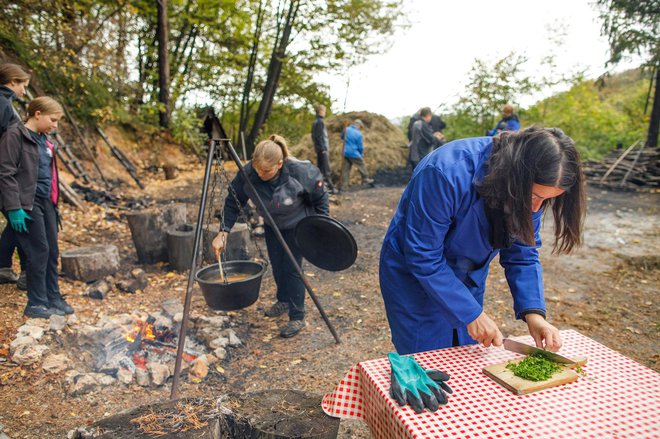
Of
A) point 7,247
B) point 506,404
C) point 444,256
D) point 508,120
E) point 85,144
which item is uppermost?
point 508,120

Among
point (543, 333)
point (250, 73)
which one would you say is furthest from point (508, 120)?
point (250, 73)

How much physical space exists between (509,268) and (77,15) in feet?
34.8

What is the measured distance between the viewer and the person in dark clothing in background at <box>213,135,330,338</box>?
140 inches

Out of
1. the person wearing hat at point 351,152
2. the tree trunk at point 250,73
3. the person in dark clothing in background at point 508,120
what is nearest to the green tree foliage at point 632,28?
the person in dark clothing in background at point 508,120

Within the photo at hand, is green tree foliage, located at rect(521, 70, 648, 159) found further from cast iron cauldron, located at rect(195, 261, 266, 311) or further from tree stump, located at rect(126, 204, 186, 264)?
cast iron cauldron, located at rect(195, 261, 266, 311)

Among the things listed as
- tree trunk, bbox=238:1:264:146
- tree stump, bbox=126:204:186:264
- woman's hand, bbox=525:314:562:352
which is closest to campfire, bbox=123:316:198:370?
tree stump, bbox=126:204:186:264

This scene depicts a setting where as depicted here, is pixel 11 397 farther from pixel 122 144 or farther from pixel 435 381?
pixel 122 144

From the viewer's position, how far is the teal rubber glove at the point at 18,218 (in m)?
3.57

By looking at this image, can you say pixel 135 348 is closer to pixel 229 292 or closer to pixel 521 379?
pixel 229 292

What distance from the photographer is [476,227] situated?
6.06ft

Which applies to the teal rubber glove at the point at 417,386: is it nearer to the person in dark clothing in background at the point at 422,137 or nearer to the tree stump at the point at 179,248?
the tree stump at the point at 179,248

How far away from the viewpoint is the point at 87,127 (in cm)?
1037

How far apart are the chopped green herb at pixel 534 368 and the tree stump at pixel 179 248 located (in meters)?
4.80

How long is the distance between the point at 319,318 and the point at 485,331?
3.00 metres
